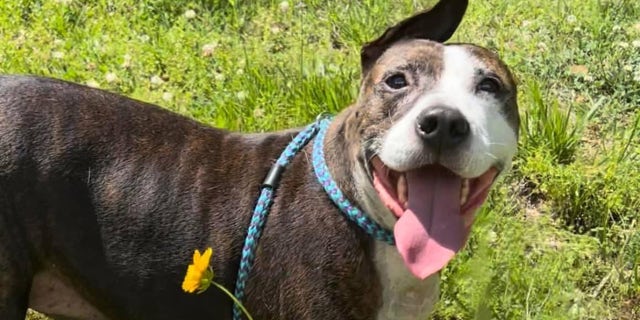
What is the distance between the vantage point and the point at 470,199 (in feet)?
9.76

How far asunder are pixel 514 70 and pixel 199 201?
2.41 meters

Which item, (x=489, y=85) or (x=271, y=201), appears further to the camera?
(x=271, y=201)

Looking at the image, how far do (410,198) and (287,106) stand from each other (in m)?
1.94

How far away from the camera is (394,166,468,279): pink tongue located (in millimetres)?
2877

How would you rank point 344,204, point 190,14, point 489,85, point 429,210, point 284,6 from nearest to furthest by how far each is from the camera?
1. point 429,210
2. point 489,85
3. point 344,204
4. point 190,14
5. point 284,6

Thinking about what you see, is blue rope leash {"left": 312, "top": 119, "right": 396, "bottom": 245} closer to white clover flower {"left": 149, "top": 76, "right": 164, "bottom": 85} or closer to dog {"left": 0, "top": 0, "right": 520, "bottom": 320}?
dog {"left": 0, "top": 0, "right": 520, "bottom": 320}

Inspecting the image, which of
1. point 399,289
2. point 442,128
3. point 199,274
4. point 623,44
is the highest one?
point 442,128

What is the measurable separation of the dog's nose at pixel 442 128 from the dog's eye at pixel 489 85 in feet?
0.96

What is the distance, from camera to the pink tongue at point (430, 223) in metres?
2.88

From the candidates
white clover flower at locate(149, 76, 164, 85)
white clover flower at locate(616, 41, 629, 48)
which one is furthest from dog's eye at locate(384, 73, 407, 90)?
white clover flower at locate(616, 41, 629, 48)

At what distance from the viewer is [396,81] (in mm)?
3125

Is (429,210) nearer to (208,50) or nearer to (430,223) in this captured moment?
(430,223)

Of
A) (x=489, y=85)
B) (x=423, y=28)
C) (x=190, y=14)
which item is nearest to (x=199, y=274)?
(x=489, y=85)

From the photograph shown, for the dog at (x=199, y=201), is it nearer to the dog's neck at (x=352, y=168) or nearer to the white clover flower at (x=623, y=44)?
the dog's neck at (x=352, y=168)
